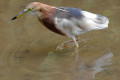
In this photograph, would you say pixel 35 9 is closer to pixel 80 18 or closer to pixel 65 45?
pixel 80 18

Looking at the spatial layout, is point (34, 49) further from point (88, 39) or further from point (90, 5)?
point (90, 5)

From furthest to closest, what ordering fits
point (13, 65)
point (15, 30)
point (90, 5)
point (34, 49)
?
1. point (90, 5)
2. point (15, 30)
3. point (34, 49)
4. point (13, 65)

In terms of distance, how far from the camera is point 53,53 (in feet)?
18.7

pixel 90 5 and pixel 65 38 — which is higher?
pixel 90 5

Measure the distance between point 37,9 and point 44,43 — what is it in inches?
33.7

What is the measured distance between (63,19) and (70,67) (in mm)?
730

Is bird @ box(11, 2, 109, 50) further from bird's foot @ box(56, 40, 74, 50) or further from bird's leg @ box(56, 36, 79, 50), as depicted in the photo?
bird's foot @ box(56, 40, 74, 50)

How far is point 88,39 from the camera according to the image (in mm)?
5980

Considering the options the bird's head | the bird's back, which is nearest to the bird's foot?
the bird's back

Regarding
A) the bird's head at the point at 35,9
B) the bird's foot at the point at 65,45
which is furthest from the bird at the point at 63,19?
the bird's foot at the point at 65,45

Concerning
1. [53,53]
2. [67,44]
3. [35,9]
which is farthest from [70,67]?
[35,9]

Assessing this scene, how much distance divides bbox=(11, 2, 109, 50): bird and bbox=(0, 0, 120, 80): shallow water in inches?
15.1

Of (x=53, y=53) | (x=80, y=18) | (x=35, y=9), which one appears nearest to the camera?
(x=35, y=9)


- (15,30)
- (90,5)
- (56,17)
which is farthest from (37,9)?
(90,5)
